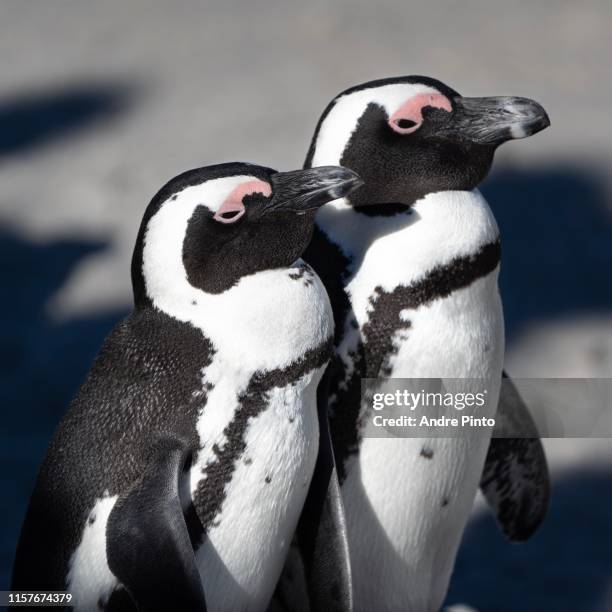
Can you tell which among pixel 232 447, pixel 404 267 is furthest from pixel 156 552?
pixel 404 267

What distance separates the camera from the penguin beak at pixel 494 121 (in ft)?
5.99

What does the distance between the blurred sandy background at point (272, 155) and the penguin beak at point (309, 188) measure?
3.66 feet

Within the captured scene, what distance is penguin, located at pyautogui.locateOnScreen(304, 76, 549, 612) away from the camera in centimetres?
181

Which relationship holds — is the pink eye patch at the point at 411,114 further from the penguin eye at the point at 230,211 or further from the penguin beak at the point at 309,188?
the penguin eye at the point at 230,211

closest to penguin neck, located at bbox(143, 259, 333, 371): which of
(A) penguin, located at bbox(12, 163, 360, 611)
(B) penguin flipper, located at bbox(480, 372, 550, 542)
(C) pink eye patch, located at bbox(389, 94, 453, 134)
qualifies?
(A) penguin, located at bbox(12, 163, 360, 611)

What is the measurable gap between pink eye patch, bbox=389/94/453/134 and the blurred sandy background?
1.08m

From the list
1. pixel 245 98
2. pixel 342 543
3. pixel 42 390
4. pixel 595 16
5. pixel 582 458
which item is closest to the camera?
pixel 342 543

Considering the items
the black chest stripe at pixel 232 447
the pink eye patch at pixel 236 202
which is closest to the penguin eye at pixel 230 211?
the pink eye patch at pixel 236 202

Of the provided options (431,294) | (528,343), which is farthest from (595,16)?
(431,294)

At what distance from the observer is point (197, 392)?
1635mm

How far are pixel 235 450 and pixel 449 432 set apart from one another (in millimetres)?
409

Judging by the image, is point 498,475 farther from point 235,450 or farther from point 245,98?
point 245,98

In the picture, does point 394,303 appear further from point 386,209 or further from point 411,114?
point 411,114

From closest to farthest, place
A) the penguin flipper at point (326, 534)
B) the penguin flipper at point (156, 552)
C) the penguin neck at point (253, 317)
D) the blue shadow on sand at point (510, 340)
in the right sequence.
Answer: the penguin flipper at point (156, 552)
the penguin neck at point (253, 317)
the penguin flipper at point (326, 534)
the blue shadow on sand at point (510, 340)
